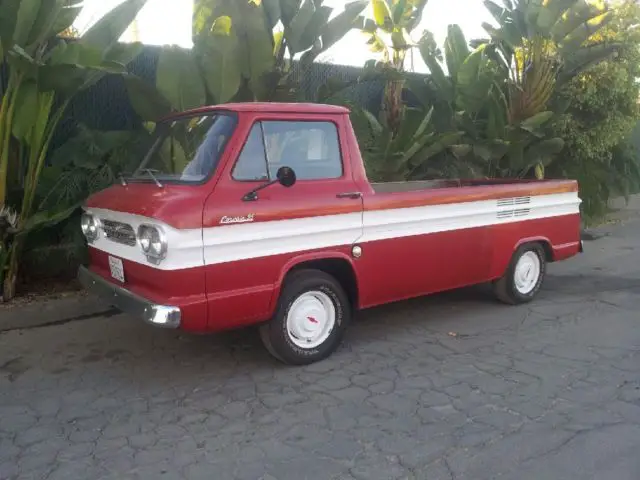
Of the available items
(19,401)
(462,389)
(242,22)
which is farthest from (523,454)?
(242,22)

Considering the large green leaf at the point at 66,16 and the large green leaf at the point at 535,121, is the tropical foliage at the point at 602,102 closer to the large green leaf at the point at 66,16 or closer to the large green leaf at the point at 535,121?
the large green leaf at the point at 535,121

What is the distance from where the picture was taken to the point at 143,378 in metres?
4.59

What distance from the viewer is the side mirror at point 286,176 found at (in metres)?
4.34

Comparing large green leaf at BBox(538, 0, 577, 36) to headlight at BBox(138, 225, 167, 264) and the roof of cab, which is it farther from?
headlight at BBox(138, 225, 167, 264)

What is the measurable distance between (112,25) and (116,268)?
2547mm

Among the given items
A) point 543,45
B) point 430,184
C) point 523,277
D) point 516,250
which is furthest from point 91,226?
point 543,45

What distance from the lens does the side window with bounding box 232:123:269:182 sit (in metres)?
4.39

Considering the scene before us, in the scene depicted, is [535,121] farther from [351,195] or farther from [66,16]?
[66,16]

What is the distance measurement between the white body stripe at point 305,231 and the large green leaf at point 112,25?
72.4 inches

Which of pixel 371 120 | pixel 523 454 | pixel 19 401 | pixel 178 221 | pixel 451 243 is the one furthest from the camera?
pixel 371 120

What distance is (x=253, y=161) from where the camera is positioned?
14.6 ft

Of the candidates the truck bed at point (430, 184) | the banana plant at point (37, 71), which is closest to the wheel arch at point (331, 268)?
the truck bed at point (430, 184)

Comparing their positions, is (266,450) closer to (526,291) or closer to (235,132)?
(235,132)

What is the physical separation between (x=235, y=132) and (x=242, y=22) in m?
2.61
